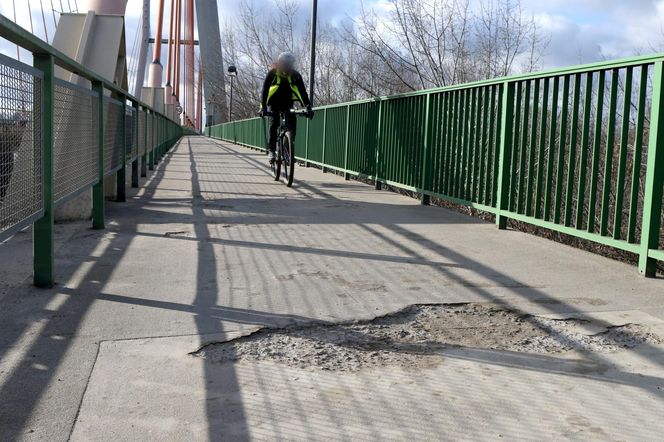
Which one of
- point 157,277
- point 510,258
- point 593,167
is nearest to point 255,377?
point 157,277

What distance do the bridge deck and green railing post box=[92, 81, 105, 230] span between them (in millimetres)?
157

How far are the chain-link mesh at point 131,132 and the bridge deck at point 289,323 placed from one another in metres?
2.46

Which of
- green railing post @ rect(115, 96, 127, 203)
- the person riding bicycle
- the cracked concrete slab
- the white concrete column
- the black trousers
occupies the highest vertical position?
the white concrete column

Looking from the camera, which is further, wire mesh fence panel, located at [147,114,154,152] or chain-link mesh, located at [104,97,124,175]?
wire mesh fence panel, located at [147,114,154,152]

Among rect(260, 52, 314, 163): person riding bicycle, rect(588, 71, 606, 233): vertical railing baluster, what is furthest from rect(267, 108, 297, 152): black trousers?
rect(588, 71, 606, 233): vertical railing baluster

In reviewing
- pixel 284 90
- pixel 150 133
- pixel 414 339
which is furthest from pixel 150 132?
pixel 414 339

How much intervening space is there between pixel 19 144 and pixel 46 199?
41 cm

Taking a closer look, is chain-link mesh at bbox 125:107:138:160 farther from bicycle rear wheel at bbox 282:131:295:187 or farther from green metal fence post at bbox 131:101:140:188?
bicycle rear wheel at bbox 282:131:295:187

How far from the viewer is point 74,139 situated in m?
5.00

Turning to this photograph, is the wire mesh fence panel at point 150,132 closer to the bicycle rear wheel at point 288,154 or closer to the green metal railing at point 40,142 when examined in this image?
the bicycle rear wheel at point 288,154

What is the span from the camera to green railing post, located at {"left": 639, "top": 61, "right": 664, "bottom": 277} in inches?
162

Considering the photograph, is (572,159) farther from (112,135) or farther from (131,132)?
(131,132)

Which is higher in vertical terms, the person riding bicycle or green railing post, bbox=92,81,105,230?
the person riding bicycle

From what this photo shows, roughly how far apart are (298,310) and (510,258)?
2.01 meters
